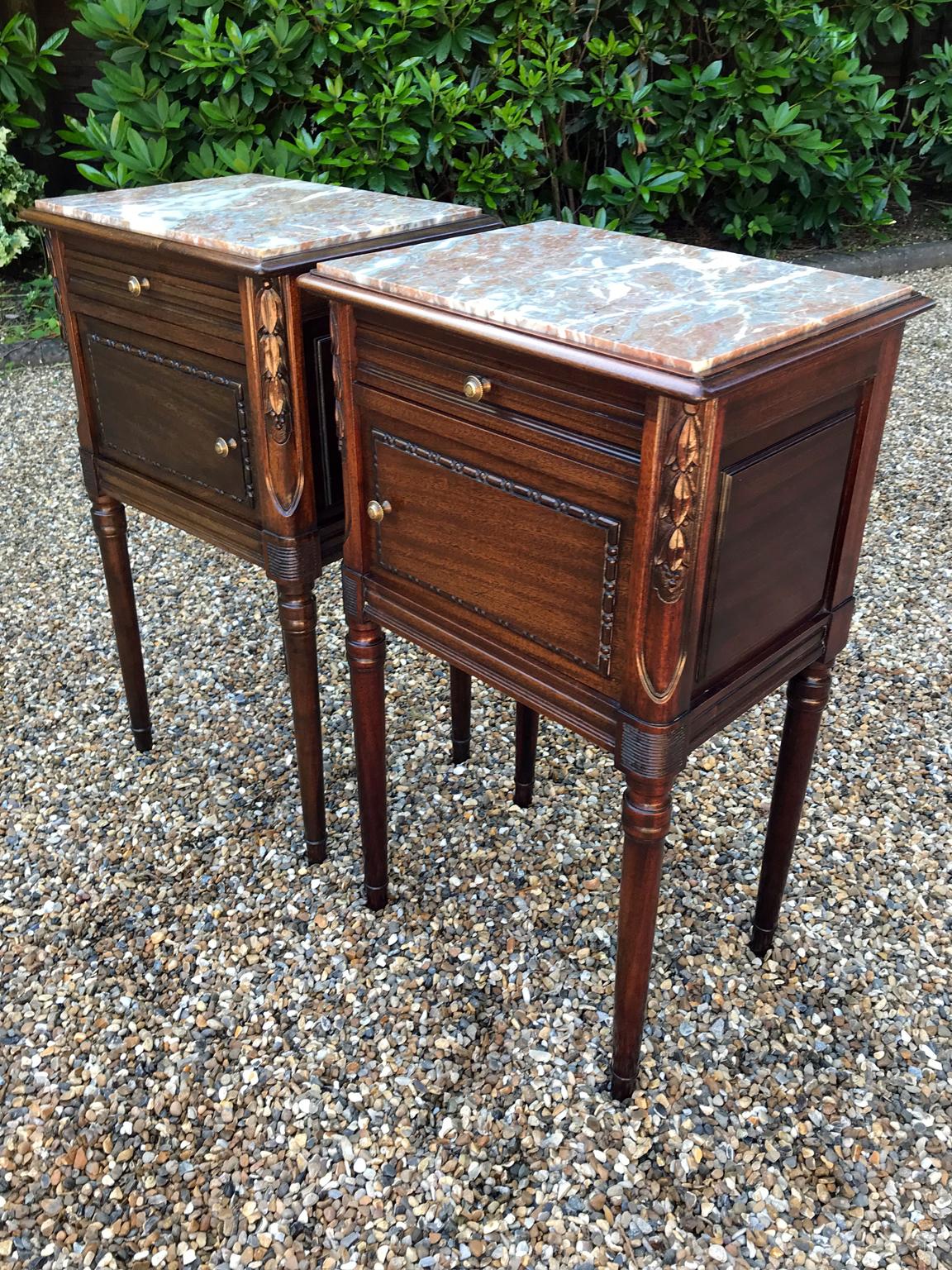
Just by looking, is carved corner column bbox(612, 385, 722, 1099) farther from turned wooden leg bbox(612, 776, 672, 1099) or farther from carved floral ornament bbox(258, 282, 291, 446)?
carved floral ornament bbox(258, 282, 291, 446)

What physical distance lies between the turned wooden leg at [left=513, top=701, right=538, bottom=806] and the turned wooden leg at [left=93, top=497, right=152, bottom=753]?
89 centimetres

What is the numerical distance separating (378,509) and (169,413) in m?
0.58

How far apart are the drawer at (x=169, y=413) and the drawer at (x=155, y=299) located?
0.03 metres

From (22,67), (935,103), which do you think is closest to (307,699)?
(22,67)

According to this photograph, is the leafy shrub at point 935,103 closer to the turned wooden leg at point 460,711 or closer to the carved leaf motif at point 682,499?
the turned wooden leg at point 460,711

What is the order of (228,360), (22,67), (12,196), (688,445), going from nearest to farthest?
(688,445) < (228,360) < (22,67) < (12,196)

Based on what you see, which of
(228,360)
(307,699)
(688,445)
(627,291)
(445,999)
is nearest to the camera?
→ (688,445)

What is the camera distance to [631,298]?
1.47 m

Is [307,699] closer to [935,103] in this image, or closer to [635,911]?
[635,911]

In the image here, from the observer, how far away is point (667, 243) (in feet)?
5.96

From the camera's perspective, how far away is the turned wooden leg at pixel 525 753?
236cm

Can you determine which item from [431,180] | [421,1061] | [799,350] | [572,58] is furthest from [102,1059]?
[572,58]

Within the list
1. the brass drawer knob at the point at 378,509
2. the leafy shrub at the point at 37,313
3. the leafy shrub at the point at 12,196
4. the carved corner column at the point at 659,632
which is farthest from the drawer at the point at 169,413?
the leafy shrub at the point at 12,196

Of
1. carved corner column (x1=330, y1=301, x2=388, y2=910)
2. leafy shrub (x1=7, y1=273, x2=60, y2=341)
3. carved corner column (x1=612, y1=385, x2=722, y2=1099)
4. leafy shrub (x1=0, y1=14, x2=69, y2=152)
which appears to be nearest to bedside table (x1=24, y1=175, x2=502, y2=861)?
carved corner column (x1=330, y1=301, x2=388, y2=910)
